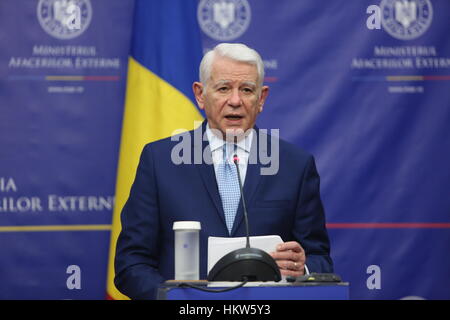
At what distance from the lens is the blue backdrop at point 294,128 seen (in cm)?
390

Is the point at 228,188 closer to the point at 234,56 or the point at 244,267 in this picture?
the point at 234,56

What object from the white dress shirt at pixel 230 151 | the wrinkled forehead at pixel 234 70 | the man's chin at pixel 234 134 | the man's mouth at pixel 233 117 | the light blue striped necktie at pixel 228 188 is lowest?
the light blue striped necktie at pixel 228 188

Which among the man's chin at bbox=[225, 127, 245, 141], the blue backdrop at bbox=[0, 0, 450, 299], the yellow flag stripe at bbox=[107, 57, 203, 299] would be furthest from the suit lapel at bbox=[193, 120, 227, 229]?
the blue backdrop at bbox=[0, 0, 450, 299]

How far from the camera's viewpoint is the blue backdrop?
390cm

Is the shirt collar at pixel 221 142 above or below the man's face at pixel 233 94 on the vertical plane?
below

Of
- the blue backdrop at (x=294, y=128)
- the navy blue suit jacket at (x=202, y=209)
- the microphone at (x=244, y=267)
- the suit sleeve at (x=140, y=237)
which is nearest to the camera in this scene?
the microphone at (x=244, y=267)

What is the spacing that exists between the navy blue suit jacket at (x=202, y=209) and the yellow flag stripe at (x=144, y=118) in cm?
80

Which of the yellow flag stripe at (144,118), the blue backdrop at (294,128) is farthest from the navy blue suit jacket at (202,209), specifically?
the blue backdrop at (294,128)

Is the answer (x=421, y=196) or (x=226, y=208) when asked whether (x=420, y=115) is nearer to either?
(x=421, y=196)

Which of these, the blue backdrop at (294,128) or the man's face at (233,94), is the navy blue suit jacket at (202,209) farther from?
the blue backdrop at (294,128)

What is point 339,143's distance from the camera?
4.01 meters
